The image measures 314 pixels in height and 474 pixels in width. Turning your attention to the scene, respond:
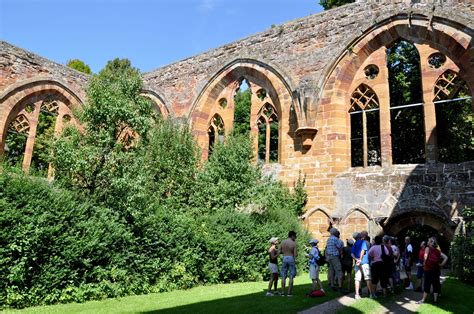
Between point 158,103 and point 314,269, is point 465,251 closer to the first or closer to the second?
point 314,269

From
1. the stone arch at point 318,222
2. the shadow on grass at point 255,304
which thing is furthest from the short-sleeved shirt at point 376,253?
the stone arch at point 318,222

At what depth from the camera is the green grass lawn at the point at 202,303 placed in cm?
645

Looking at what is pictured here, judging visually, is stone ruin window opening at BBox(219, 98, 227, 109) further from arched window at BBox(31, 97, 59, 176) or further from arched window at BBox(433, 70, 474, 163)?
arched window at BBox(433, 70, 474, 163)

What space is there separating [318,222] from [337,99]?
13.9 feet

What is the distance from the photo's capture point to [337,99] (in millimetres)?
13742

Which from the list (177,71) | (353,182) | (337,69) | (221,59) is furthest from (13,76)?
(353,182)

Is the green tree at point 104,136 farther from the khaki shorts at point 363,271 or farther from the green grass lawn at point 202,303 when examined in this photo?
the khaki shorts at point 363,271

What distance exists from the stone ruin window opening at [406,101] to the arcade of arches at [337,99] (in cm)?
10

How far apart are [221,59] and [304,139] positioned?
566 centimetres

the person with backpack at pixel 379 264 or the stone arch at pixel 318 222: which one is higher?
the stone arch at pixel 318 222

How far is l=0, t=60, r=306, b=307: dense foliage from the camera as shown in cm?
731

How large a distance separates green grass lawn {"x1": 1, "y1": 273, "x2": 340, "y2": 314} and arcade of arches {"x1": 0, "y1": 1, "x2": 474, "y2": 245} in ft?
13.7

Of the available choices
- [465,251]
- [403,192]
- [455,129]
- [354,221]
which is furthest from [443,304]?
[455,129]

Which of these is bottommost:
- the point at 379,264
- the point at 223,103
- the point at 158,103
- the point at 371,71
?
the point at 379,264
